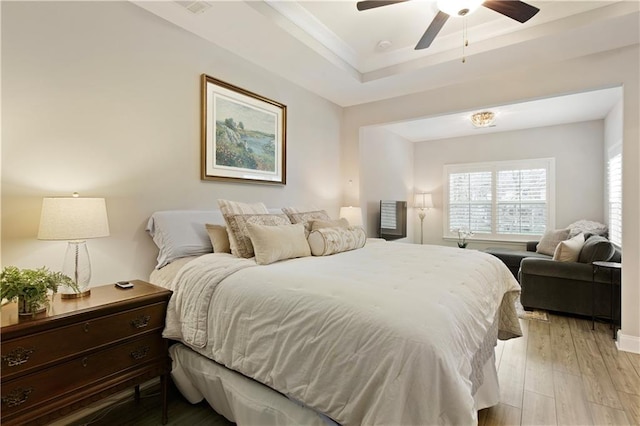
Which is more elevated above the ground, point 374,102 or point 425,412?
point 374,102

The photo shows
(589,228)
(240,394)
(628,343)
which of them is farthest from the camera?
(589,228)

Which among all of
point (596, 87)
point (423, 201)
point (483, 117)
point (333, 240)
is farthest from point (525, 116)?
point (333, 240)

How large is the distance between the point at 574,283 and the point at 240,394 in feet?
12.2

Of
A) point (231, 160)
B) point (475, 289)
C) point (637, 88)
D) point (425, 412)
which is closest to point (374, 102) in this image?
point (231, 160)

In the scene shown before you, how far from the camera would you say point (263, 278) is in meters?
1.70

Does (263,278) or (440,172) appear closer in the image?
(263,278)

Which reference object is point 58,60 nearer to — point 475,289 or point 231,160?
point 231,160

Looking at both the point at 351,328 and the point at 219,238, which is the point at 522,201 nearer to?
the point at 219,238

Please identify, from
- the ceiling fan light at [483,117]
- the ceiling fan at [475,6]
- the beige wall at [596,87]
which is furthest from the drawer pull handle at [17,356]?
the ceiling fan light at [483,117]

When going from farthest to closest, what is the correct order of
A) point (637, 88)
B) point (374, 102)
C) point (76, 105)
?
point (374, 102) → point (637, 88) → point (76, 105)

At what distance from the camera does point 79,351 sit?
1.52 metres

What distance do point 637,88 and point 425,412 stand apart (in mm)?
3424

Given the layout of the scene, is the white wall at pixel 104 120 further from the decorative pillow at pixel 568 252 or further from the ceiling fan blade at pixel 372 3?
the decorative pillow at pixel 568 252

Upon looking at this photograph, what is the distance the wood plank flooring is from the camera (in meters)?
1.88
